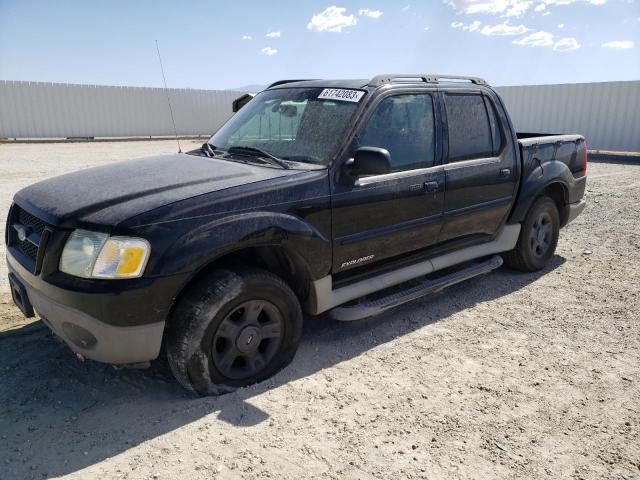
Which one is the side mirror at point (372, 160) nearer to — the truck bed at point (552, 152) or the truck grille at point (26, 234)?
the truck grille at point (26, 234)

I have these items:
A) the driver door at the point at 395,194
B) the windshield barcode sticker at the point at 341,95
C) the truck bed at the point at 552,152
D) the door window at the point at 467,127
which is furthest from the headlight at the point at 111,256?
the truck bed at the point at 552,152

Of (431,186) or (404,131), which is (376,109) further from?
(431,186)

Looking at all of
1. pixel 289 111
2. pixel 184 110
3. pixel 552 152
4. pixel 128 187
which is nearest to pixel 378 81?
pixel 289 111

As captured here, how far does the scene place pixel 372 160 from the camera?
314 centimetres

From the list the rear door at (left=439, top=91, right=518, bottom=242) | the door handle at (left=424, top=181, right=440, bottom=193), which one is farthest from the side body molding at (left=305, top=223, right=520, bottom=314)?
the door handle at (left=424, top=181, right=440, bottom=193)

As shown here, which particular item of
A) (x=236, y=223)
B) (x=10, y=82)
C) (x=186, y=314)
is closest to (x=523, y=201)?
(x=236, y=223)

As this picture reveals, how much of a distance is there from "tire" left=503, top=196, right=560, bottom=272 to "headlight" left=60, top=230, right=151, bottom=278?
3.78m

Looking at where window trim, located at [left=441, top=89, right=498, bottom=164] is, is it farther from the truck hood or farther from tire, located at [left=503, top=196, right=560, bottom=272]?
the truck hood

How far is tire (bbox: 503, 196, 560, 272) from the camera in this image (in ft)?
16.3

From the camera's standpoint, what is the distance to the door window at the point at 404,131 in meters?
3.52

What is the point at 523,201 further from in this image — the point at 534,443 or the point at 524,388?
the point at 534,443

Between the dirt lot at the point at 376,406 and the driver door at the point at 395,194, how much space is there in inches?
28.2

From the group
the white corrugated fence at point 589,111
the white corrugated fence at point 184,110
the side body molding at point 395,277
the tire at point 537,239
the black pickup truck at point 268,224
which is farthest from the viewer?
the white corrugated fence at point 184,110

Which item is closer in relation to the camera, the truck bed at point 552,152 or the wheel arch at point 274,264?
the wheel arch at point 274,264
